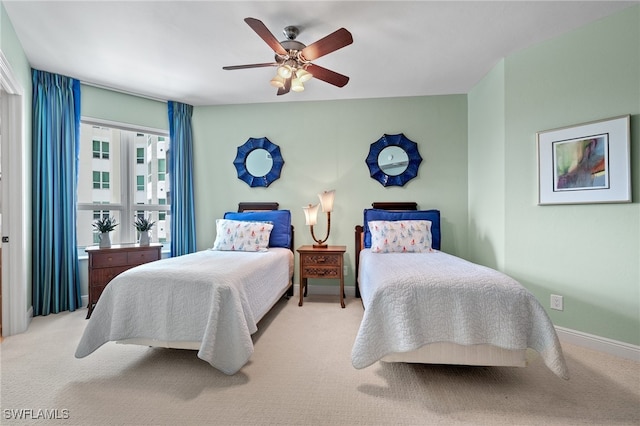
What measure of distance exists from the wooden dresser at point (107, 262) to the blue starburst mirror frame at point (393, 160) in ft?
9.60

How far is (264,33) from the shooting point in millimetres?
2004

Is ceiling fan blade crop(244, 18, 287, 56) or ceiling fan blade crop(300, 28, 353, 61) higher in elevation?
ceiling fan blade crop(244, 18, 287, 56)

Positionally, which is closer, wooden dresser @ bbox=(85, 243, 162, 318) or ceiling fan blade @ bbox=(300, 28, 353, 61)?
ceiling fan blade @ bbox=(300, 28, 353, 61)

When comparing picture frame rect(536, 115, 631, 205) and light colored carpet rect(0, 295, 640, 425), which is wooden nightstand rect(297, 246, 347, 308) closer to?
light colored carpet rect(0, 295, 640, 425)

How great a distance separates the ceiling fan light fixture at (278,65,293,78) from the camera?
2366 mm

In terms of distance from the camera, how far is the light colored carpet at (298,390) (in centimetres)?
153

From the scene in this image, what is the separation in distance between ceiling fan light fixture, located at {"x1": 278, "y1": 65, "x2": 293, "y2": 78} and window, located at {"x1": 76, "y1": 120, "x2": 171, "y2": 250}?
2361 millimetres

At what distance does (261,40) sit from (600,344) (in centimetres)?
377

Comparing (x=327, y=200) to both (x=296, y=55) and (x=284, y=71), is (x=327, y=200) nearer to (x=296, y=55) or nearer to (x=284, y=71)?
(x=284, y=71)

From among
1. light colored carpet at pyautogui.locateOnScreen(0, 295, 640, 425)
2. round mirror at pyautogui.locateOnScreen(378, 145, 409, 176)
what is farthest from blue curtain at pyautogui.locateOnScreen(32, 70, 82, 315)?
round mirror at pyautogui.locateOnScreen(378, 145, 409, 176)

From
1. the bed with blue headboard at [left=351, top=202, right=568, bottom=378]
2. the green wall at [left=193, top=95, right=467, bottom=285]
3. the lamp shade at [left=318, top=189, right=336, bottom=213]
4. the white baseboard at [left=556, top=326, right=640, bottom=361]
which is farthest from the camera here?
the green wall at [left=193, top=95, right=467, bottom=285]

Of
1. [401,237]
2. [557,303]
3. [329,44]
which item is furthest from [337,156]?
[557,303]

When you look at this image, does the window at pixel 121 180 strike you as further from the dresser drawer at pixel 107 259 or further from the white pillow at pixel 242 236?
the white pillow at pixel 242 236

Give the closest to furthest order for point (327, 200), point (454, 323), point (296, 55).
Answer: point (454, 323) < point (296, 55) < point (327, 200)
